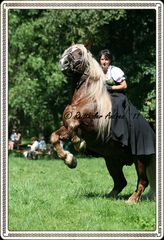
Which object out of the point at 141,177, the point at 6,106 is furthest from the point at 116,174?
the point at 6,106

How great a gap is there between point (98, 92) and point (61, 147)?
92cm

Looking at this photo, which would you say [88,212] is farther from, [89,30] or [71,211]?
[89,30]

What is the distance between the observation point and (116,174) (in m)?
8.90

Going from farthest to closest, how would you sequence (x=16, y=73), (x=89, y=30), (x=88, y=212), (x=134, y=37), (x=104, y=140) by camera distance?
(x=16, y=73) < (x=89, y=30) < (x=134, y=37) < (x=104, y=140) < (x=88, y=212)

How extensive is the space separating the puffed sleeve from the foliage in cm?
1017

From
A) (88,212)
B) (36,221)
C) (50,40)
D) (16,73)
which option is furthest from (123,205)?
(16,73)

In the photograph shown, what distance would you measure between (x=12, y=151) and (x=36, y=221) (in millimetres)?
15814

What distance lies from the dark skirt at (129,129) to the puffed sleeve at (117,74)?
0.25 metres

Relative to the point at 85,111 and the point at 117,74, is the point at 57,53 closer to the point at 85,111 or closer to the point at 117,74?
the point at 117,74

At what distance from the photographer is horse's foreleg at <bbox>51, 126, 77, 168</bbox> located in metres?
7.96

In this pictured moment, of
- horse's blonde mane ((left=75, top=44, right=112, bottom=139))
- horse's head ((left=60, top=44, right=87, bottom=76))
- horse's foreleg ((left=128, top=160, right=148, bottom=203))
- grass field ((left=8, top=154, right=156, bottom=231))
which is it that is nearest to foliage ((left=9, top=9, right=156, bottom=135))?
grass field ((left=8, top=154, right=156, bottom=231))

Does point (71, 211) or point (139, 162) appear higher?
point (139, 162)

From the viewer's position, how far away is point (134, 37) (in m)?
20.2

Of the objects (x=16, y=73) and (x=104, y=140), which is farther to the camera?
(x=16, y=73)
